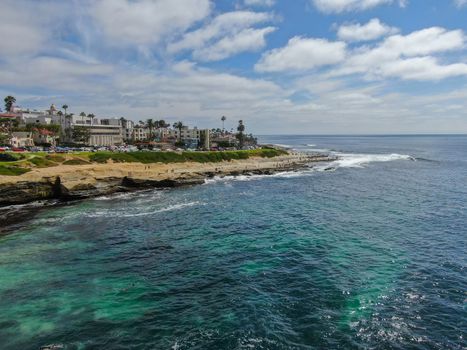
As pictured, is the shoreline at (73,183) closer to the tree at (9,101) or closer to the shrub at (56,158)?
the shrub at (56,158)

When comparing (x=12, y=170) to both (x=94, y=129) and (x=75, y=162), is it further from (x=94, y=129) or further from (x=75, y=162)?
(x=94, y=129)

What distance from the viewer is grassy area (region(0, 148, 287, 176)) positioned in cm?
6062

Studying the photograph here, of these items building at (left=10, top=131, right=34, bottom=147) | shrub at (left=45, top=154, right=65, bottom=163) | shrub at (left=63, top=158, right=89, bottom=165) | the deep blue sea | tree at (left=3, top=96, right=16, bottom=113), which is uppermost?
tree at (left=3, top=96, right=16, bottom=113)

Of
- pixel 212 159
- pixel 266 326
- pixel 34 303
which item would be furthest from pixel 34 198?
pixel 212 159

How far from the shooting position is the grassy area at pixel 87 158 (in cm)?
6062

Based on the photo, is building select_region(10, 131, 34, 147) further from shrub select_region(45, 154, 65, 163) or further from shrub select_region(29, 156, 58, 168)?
shrub select_region(29, 156, 58, 168)

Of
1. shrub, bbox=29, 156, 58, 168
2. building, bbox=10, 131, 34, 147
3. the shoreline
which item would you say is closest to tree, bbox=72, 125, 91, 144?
building, bbox=10, 131, 34, 147

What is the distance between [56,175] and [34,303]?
41.0 m

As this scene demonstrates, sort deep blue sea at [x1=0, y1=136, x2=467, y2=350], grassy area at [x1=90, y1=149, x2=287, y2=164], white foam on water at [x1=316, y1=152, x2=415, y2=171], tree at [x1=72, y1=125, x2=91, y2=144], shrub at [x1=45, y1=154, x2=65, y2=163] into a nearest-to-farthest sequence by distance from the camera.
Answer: deep blue sea at [x1=0, y1=136, x2=467, y2=350] < shrub at [x1=45, y1=154, x2=65, y2=163] < grassy area at [x1=90, y1=149, x2=287, y2=164] < white foam on water at [x1=316, y1=152, x2=415, y2=171] < tree at [x1=72, y1=125, x2=91, y2=144]

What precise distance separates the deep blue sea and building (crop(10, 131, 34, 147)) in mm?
77128

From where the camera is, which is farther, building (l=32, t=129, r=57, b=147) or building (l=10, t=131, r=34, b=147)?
building (l=32, t=129, r=57, b=147)

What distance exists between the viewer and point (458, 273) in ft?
87.9

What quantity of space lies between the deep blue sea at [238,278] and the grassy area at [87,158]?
18.5 metres

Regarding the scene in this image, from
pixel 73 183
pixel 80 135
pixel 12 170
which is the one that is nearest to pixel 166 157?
pixel 73 183
